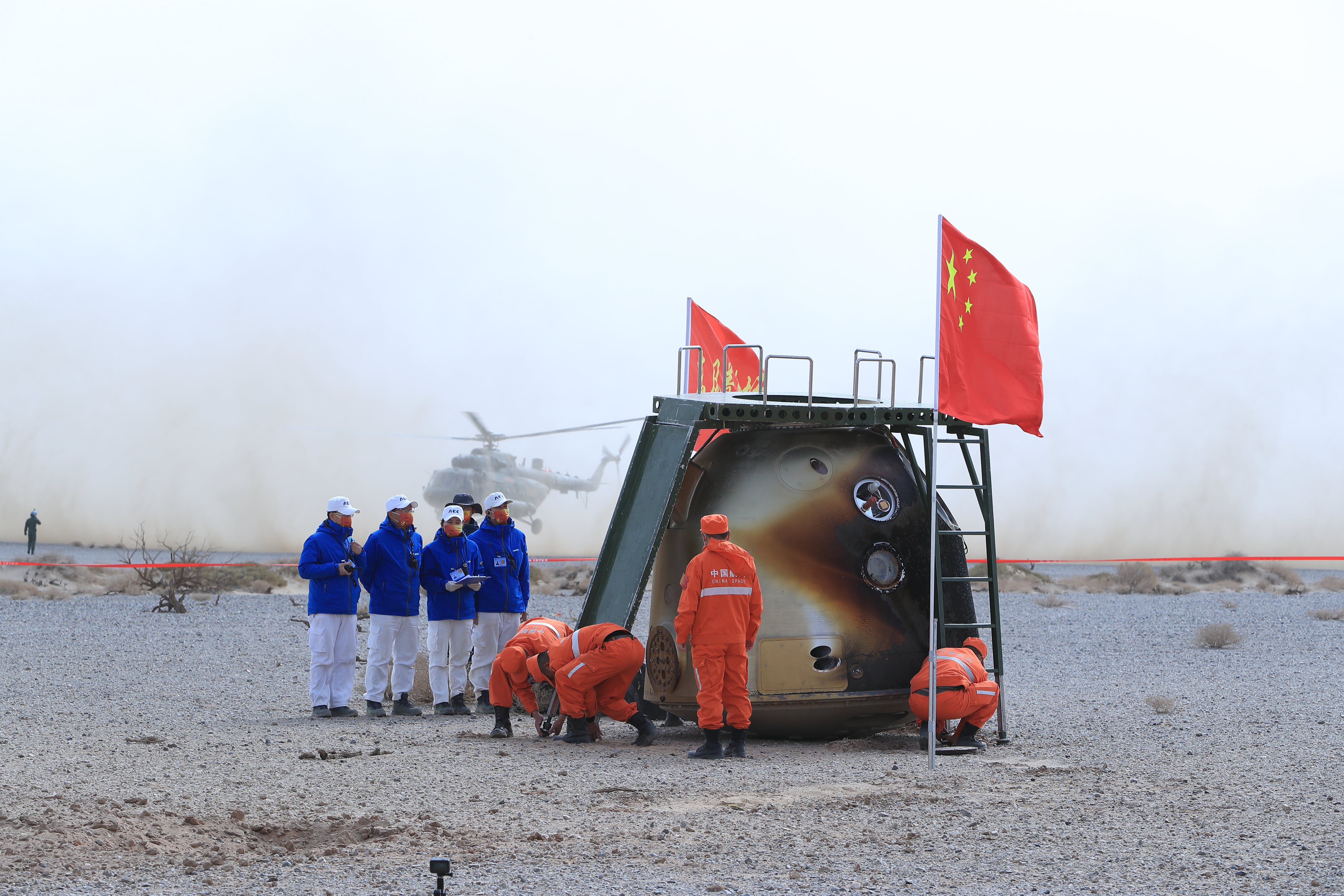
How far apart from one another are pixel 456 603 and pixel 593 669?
9.75 feet

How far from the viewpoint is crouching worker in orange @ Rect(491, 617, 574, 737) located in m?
10.4

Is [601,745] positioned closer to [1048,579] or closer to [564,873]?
[564,873]

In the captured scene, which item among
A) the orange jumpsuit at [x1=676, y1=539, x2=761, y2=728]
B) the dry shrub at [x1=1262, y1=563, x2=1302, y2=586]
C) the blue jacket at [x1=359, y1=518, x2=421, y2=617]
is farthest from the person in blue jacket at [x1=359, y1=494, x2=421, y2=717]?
the dry shrub at [x1=1262, y1=563, x2=1302, y2=586]

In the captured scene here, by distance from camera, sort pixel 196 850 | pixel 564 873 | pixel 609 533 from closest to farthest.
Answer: pixel 564 873 → pixel 196 850 → pixel 609 533

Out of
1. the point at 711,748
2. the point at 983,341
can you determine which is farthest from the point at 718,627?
the point at 983,341

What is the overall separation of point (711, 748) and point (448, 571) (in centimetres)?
405

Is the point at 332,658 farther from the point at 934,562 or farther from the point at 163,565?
the point at 163,565

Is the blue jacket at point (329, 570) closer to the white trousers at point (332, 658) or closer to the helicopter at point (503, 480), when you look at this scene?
the white trousers at point (332, 658)

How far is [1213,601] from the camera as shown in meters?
28.4

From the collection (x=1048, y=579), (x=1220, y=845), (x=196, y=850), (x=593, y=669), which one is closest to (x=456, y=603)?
(x=593, y=669)

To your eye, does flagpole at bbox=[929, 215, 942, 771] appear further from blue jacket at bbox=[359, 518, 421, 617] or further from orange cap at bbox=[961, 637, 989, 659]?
blue jacket at bbox=[359, 518, 421, 617]

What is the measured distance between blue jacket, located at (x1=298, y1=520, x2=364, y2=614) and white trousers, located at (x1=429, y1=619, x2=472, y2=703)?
858 millimetres

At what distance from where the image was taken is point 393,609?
11891 mm

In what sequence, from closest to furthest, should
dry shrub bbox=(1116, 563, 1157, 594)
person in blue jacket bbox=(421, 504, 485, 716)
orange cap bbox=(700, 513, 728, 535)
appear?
orange cap bbox=(700, 513, 728, 535), person in blue jacket bbox=(421, 504, 485, 716), dry shrub bbox=(1116, 563, 1157, 594)
